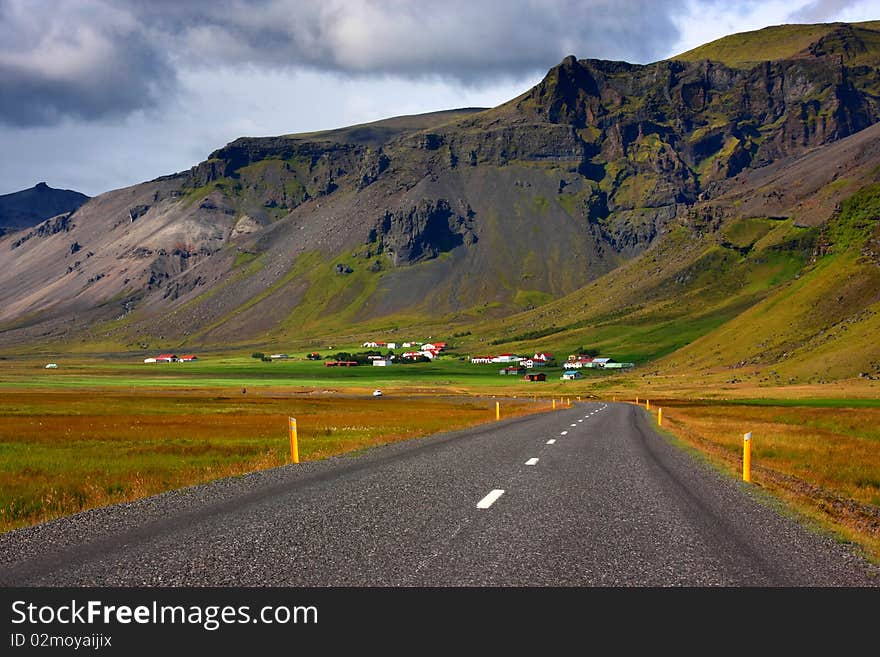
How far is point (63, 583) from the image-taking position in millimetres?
8109

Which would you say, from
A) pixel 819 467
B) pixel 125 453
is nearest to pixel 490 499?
pixel 819 467

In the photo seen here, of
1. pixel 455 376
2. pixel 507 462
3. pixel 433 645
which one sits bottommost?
pixel 455 376

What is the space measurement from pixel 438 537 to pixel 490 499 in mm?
3678

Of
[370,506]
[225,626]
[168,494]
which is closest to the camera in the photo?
[225,626]

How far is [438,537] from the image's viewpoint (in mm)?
10484

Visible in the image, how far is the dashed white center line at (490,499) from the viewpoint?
43.7ft

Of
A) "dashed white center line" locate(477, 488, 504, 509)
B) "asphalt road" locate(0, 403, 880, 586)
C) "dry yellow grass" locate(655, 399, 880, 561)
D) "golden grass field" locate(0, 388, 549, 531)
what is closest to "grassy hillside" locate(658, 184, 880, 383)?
"dry yellow grass" locate(655, 399, 880, 561)

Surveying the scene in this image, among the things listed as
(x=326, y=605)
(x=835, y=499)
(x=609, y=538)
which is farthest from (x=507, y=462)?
(x=326, y=605)

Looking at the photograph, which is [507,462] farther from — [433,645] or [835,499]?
[433,645]

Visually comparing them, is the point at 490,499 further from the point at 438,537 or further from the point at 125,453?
the point at 125,453

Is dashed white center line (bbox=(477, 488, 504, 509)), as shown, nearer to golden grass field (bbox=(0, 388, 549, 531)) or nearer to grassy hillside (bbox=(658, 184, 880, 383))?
golden grass field (bbox=(0, 388, 549, 531))

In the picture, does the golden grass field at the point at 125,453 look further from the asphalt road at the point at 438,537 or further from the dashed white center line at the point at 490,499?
the dashed white center line at the point at 490,499

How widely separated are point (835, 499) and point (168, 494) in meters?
15.3

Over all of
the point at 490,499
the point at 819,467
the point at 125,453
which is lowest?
the point at 819,467
